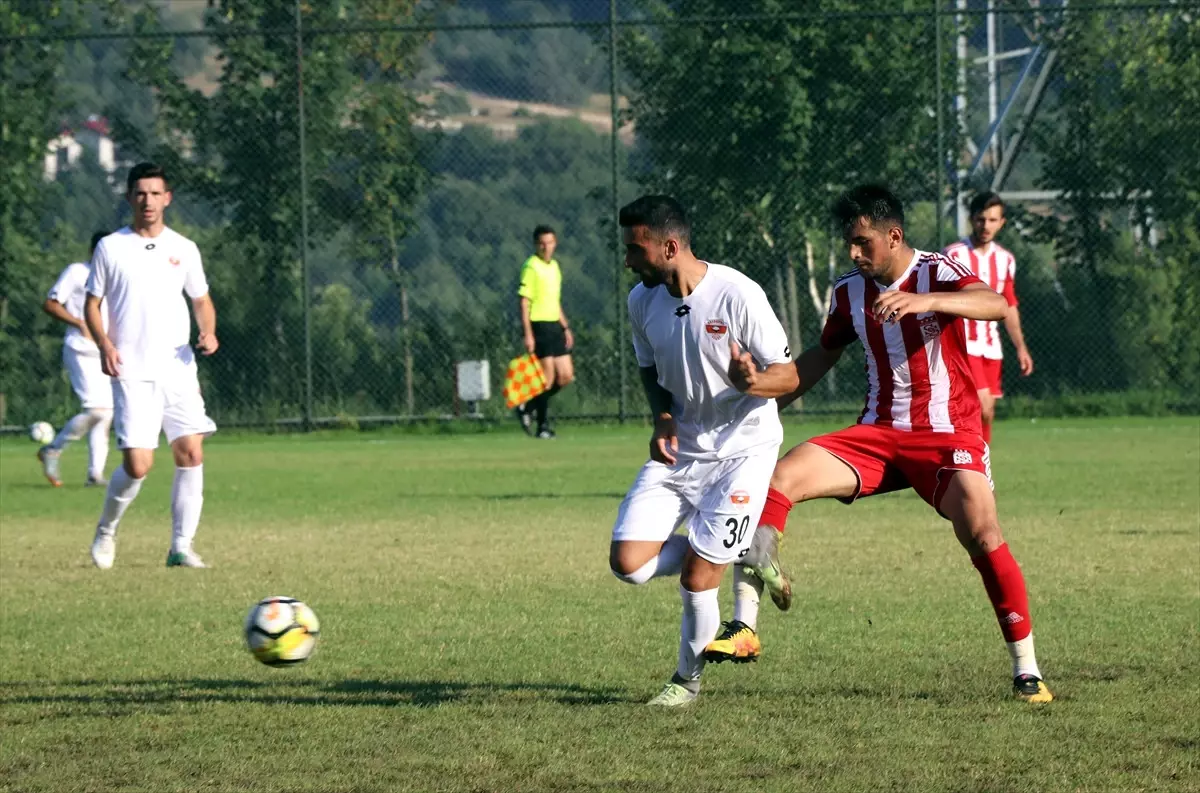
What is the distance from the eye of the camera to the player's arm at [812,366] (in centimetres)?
632

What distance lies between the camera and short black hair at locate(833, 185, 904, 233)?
6172 mm

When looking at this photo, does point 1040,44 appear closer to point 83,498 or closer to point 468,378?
point 468,378

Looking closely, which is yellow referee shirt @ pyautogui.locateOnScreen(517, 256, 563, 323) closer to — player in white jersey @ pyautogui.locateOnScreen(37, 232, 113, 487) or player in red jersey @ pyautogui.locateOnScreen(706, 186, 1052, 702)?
player in white jersey @ pyautogui.locateOnScreen(37, 232, 113, 487)

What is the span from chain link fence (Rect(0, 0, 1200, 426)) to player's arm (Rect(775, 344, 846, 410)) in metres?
14.3

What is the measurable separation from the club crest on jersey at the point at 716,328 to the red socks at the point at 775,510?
568mm

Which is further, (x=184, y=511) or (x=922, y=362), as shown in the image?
(x=184, y=511)

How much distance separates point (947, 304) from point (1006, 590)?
952 mm

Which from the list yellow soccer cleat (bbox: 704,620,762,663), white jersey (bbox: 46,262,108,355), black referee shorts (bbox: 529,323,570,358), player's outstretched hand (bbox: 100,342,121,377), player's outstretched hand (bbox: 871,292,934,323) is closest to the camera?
player's outstretched hand (bbox: 871,292,934,323)

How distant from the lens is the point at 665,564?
6188 mm

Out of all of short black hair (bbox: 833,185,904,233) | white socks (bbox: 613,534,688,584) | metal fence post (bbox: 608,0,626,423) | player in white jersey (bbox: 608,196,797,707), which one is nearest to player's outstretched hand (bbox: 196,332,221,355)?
player in white jersey (bbox: 608,196,797,707)

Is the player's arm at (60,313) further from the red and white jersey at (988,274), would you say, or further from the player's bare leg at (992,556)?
the player's bare leg at (992,556)

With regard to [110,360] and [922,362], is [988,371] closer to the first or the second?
[110,360]

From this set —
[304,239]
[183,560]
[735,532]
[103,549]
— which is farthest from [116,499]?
[304,239]

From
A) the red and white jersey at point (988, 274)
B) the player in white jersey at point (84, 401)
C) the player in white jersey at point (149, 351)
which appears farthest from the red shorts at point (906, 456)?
the player in white jersey at point (84, 401)
